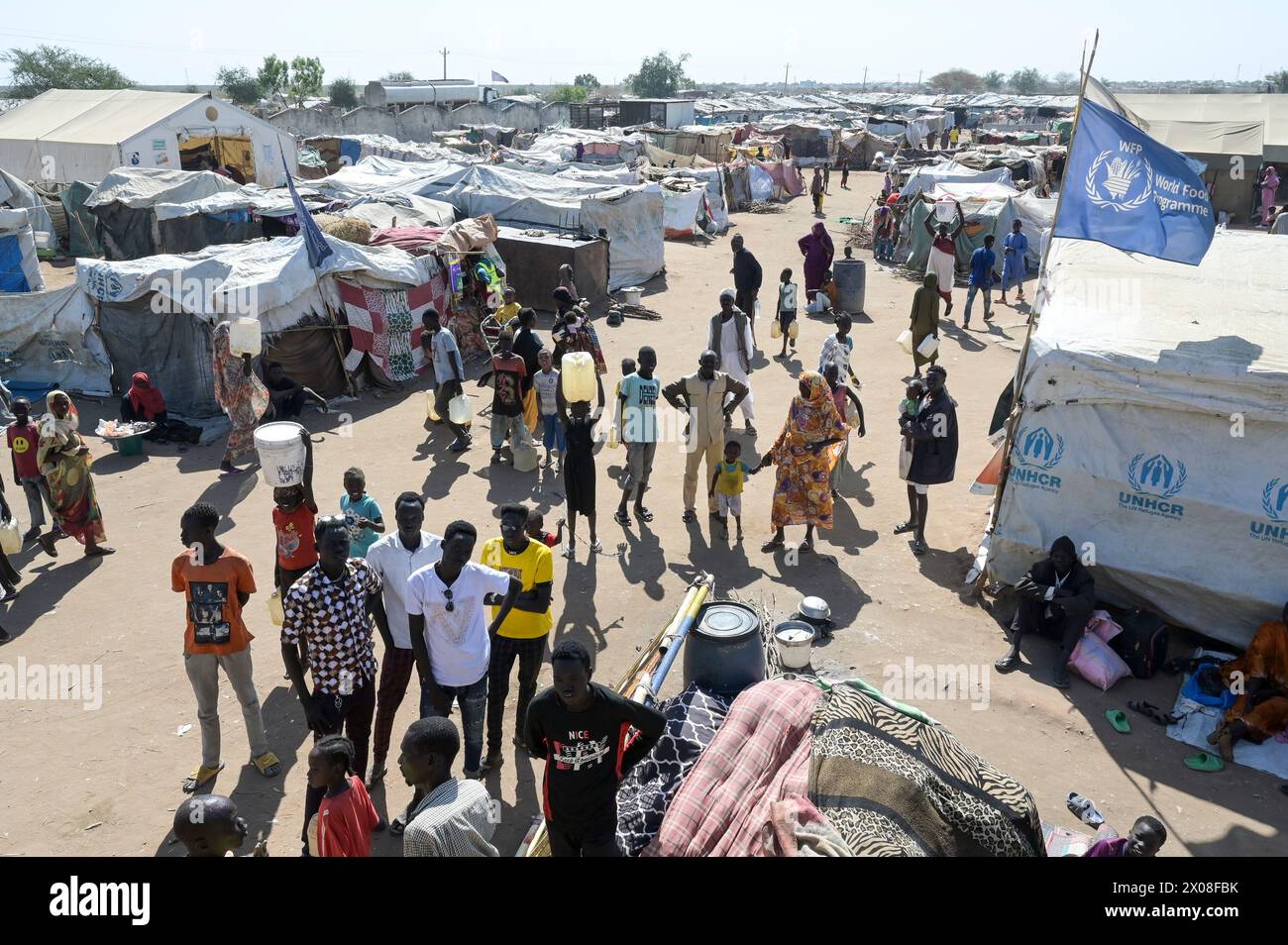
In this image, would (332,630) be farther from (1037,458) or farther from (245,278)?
(245,278)

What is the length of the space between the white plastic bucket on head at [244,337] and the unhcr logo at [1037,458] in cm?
821

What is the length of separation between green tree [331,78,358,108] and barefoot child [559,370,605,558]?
2875 inches

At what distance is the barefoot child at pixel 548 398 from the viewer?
9.70 meters

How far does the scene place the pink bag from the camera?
21.4ft

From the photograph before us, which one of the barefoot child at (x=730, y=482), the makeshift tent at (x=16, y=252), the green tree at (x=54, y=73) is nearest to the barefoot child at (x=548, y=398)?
the barefoot child at (x=730, y=482)

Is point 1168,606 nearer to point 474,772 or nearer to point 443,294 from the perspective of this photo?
point 474,772

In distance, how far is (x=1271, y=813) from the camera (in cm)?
536

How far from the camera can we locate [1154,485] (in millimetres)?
6930

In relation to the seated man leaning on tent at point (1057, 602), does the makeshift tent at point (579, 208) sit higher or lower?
higher

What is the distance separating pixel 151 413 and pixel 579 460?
648cm

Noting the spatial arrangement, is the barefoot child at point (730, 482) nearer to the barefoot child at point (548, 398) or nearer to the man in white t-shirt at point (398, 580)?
the barefoot child at point (548, 398)

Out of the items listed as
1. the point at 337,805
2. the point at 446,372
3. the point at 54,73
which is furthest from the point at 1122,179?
the point at 54,73

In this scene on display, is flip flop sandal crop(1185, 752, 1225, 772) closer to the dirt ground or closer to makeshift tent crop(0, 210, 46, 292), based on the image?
the dirt ground
